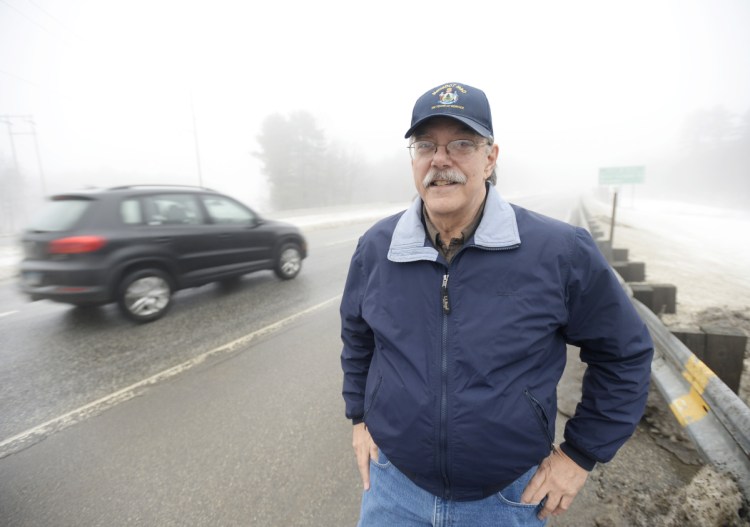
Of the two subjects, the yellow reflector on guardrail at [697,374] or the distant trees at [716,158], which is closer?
the yellow reflector on guardrail at [697,374]

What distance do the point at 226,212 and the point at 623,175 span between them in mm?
11802

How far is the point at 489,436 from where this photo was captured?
1.25 metres


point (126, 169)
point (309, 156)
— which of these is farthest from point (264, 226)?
point (126, 169)

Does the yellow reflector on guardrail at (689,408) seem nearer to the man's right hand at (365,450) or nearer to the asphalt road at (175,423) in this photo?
the asphalt road at (175,423)

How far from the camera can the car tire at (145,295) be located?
484 centimetres

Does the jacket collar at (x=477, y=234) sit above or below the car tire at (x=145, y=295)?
above

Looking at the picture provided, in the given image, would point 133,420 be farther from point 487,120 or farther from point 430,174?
point 487,120

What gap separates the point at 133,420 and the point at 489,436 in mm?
2963

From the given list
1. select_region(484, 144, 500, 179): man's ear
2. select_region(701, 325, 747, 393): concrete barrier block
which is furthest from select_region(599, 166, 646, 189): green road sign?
select_region(484, 144, 500, 179): man's ear

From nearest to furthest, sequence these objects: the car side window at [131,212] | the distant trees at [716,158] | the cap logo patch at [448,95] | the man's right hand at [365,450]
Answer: the cap logo patch at [448,95]
the man's right hand at [365,450]
the car side window at [131,212]
the distant trees at [716,158]

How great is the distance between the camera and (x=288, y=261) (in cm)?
732

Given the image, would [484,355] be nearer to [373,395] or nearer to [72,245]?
[373,395]

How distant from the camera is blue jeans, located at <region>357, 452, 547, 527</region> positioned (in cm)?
136

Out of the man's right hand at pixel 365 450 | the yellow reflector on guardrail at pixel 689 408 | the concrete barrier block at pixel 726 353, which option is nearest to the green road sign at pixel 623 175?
the concrete barrier block at pixel 726 353
